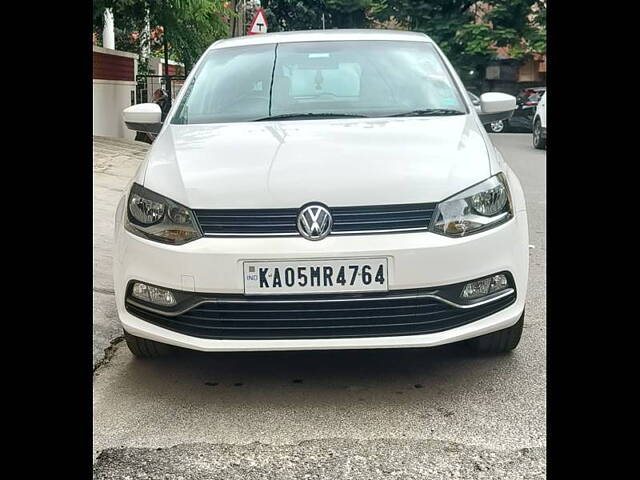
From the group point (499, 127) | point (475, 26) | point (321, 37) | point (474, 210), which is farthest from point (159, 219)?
point (475, 26)

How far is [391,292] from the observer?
330 cm

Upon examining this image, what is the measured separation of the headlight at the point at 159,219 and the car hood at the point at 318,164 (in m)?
0.04

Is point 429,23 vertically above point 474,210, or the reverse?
point 429,23

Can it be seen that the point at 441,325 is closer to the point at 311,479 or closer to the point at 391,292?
the point at 391,292

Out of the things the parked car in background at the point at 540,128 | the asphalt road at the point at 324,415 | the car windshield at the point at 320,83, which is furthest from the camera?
the parked car in background at the point at 540,128

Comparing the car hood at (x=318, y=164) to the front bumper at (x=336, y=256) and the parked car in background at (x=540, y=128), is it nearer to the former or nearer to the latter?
the front bumper at (x=336, y=256)

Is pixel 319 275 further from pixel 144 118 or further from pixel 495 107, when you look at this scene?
pixel 495 107

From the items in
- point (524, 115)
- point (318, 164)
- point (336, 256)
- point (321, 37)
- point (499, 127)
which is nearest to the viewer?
point (336, 256)

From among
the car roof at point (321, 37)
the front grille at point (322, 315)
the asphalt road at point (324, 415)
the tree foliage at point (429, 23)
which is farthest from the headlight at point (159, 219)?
the tree foliage at point (429, 23)

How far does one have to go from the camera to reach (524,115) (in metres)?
22.1

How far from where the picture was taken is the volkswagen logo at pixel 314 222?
3.30 meters

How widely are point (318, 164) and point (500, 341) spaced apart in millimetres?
1242
